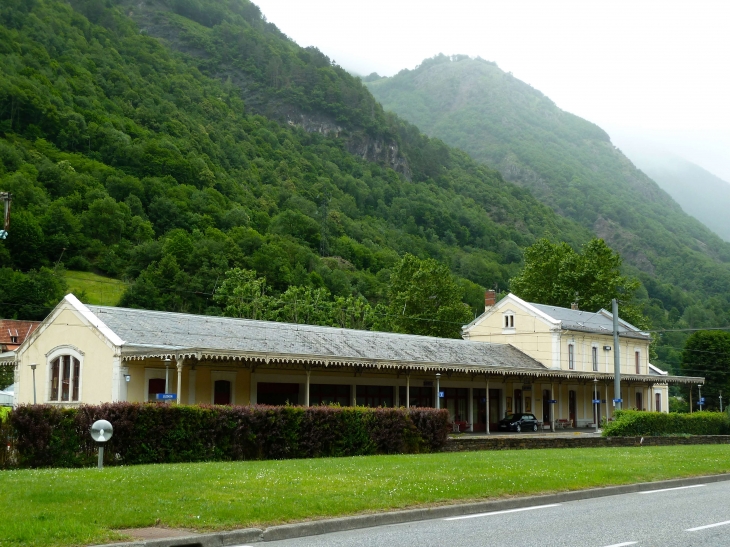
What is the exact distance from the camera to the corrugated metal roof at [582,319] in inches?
2103

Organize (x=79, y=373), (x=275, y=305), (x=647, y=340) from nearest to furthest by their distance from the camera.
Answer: (x=79, y=373) < (x=647, y=340) < (x=275, y=305)

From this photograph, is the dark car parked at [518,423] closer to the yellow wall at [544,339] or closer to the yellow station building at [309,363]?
the yellow station building at [309,363]

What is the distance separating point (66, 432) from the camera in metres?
17.2

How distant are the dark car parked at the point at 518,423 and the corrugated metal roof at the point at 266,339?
10.5 ft

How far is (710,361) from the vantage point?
277 feet

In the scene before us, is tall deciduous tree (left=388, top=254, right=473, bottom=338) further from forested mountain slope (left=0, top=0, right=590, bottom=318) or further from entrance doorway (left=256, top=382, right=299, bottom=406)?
entrance doorway (left=256, top=382, right=299, bottom=406)

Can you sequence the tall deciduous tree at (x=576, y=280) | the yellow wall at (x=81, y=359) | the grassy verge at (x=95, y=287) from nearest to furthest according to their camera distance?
the yellow wall at (x=81, y=359) → the tall deciduous tree at (x=576, y=280) → the grassy verge at (x=95, y=287)

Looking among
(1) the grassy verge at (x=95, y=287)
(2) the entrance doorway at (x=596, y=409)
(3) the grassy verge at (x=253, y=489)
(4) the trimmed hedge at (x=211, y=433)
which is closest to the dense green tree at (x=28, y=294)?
(1) the grassy verge at (x=95, y=287)

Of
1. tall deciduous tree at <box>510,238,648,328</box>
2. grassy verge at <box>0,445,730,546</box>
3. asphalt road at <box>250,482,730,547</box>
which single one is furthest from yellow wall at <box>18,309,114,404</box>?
tall deciduous tree at <box>510,238,648,328</box>

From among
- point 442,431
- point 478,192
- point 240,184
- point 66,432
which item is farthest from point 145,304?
point 478,192

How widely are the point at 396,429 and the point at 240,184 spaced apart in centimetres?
10797

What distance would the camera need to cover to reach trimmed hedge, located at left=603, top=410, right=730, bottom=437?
35781 mm

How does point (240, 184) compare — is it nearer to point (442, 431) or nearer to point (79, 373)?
point (79, 373)

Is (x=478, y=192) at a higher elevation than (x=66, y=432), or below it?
higher
